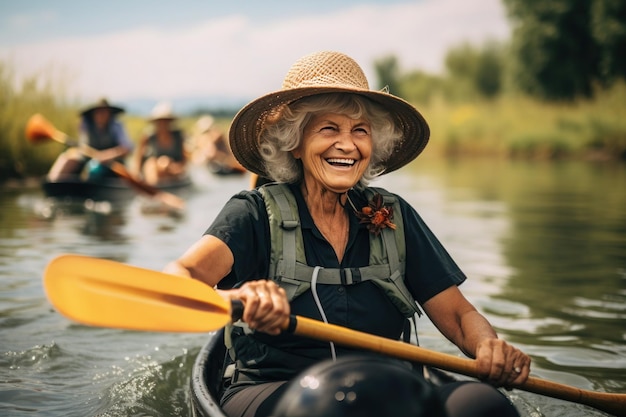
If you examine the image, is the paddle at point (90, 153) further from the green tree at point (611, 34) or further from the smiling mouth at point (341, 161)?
the green tree at point (611, 34)

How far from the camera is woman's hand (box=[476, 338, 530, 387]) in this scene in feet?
7.89

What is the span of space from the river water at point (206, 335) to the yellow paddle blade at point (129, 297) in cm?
130

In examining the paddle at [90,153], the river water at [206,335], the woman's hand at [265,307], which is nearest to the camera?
the woman's hand at [265,307]

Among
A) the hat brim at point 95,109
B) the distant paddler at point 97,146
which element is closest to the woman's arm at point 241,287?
the distant paddler at point 97,146

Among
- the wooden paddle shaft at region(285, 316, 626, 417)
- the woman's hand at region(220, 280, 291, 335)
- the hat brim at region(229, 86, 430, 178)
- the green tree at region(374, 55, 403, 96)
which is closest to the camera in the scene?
the woman's hand at region(220, 280, 291, 335)

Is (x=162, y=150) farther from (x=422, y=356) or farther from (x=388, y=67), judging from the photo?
(x=388, y=67)

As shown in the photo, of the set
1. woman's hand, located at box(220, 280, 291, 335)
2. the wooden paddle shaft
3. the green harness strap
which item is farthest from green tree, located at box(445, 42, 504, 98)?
woman's hand, located at box(220, 280, 291, 335)

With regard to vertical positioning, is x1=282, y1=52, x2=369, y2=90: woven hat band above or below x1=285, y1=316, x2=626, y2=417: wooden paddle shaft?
above

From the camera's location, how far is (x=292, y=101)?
2664 millimetres

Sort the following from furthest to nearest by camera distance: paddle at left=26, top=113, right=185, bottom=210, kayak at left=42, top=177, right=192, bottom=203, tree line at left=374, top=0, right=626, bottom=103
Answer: tree line at left=374, top=0, right=626, bottom=103 → paddle at left=26, top=113, right=185, bottom=210 → kayak at left=42, top=177, right=192, bottom=203

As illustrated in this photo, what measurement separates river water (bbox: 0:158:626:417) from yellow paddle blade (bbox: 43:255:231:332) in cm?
130

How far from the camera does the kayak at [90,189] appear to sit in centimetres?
1062

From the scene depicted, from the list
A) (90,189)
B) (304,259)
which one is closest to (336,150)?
(304,259)

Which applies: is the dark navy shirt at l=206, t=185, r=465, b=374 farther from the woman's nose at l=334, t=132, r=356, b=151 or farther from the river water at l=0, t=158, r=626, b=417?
the river water at l=0, t=158, r=626, b=417
